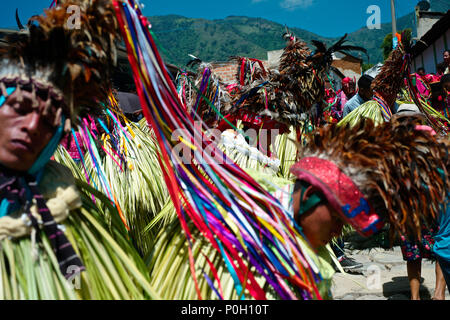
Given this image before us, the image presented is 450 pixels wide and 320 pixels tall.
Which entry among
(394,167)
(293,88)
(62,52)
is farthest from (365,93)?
(62,52)

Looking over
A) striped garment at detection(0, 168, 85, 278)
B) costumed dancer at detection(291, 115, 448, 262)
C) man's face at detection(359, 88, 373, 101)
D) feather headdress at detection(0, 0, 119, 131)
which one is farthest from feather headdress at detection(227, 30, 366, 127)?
striped garment at detection(0, 168, 85, 278)

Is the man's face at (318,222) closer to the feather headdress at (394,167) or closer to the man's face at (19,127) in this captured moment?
the feather headdress at (394,167)

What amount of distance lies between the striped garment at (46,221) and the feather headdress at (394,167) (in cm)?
80

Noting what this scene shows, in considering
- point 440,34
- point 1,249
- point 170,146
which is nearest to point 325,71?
point 170,146

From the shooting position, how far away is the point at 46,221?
1.11m

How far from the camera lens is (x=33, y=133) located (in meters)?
1.10

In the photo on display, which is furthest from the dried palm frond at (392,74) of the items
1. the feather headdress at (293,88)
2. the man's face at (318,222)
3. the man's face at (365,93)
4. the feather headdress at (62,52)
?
the feather headdress at (62,52)

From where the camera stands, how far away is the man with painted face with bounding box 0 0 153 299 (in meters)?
1.07

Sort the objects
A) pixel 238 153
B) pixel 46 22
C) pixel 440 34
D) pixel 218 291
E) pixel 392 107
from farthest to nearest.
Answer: pixel 440 34
pixel 392 107
pixel 238 153
pixel 218 291
pixel 46 22

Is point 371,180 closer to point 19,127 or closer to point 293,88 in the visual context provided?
point 19,127

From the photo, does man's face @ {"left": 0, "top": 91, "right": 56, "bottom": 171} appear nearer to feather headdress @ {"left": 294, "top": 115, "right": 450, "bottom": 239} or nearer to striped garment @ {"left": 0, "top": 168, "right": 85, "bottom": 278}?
striped garment @ {"left": 0, "top": 168, "right": 85, "bottom": 278}

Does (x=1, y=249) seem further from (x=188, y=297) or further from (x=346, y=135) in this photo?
(x=346, y=135)

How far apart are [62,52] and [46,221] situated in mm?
482
